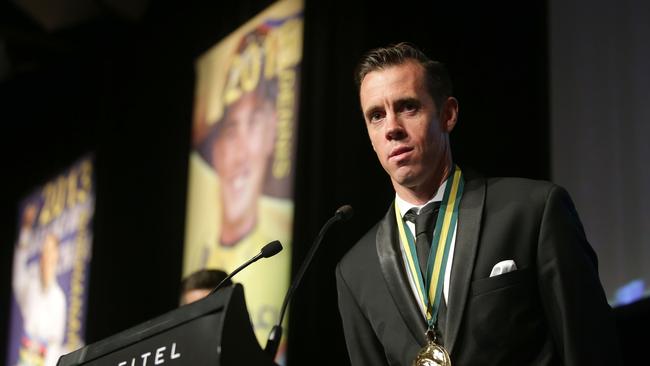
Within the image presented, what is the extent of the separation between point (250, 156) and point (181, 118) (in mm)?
1414

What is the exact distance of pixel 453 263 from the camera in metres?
1.91

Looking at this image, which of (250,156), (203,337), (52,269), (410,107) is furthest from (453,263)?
(52,269)

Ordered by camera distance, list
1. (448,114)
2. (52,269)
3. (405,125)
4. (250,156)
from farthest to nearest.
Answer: (52,269)
(250,156)
(448,114)
(405,125)

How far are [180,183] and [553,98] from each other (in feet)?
8.97

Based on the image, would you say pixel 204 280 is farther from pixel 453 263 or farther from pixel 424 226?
pixel 453 263

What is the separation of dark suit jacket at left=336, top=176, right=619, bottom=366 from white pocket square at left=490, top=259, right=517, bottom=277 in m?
0.01

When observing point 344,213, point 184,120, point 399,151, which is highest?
point 184,120

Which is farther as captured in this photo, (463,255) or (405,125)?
(405,125)

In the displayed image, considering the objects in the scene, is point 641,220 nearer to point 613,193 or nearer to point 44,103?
point 613,193

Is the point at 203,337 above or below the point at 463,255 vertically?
below

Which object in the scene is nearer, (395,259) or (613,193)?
(395,259)

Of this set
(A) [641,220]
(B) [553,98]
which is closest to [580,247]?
(A) [641,220]

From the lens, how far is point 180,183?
5.85m

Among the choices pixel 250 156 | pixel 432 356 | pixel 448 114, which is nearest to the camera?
pixel 432 356
